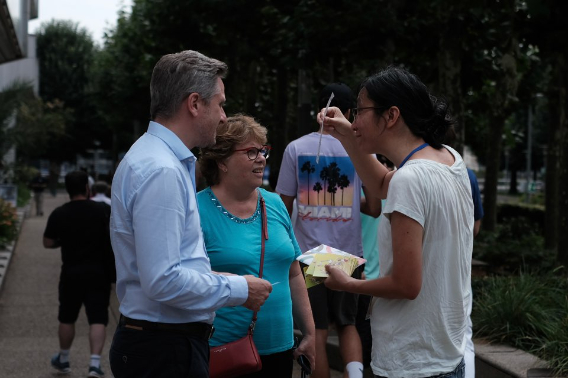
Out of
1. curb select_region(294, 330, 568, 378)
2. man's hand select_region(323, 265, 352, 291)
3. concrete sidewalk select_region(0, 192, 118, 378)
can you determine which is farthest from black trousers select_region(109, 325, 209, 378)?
concrete sidewalk select_region(0, 192, 118, 378)

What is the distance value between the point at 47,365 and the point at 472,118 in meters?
18.5

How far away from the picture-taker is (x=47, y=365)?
854cm

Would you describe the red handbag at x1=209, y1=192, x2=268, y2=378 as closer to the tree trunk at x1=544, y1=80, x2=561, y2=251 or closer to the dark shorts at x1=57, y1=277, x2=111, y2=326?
the dark shorts at x1=57, y1=277, x2=111, y2=326

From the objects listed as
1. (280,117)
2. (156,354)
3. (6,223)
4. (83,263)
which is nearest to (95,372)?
(83,263)

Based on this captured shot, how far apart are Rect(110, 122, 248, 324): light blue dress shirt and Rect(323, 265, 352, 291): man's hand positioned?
37 cm

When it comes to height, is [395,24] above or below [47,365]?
above

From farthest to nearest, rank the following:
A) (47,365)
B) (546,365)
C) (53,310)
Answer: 1. (53,310)
2. (47,365)
3. (546,365)

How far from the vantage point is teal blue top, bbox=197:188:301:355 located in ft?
13.2

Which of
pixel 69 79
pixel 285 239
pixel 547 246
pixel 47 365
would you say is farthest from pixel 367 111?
pixel 69 79

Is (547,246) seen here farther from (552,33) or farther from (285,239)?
(285,239)

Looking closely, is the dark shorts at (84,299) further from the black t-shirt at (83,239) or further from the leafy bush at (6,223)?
the leafy bush at (6,223)

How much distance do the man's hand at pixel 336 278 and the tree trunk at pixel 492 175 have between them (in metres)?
17.8

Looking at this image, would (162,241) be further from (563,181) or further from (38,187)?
(38,187)

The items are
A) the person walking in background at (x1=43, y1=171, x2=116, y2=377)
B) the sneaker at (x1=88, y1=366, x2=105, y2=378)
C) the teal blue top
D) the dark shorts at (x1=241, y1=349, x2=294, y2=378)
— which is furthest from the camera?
the person walking in background at (x1=43, y1=171, x2=116, y2=377)
